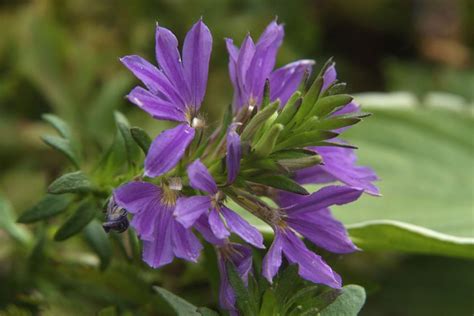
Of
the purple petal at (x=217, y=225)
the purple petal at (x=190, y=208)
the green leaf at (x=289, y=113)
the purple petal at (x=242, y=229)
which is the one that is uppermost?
the green leaf at (x=289, y=113)

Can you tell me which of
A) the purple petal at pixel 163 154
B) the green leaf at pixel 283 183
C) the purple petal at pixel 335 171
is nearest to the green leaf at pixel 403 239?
the purple petal at pixel 335 171

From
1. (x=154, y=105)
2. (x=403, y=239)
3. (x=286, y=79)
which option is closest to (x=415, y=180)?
(x=403, y=239)

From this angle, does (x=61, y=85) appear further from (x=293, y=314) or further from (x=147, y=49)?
(x=293, y=314)

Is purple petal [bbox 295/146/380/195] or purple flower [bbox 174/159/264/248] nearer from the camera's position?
purple flower [bbox 174/159/264/248]

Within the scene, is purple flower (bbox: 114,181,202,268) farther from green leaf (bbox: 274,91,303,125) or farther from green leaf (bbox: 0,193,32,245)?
green leaf (bbox: 0,193,32,245)

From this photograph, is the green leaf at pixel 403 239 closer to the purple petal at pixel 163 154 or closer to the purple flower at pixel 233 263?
the purple flower at pixel 233 263

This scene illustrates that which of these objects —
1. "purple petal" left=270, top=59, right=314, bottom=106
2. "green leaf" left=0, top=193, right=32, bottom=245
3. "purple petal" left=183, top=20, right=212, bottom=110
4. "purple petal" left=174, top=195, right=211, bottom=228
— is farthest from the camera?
"green leaf" left=0, top=193, right=32, bottom=245

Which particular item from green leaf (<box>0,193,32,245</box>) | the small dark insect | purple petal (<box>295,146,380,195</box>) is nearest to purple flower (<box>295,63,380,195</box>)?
purple petal (<box>295,146,380,195</box>)
